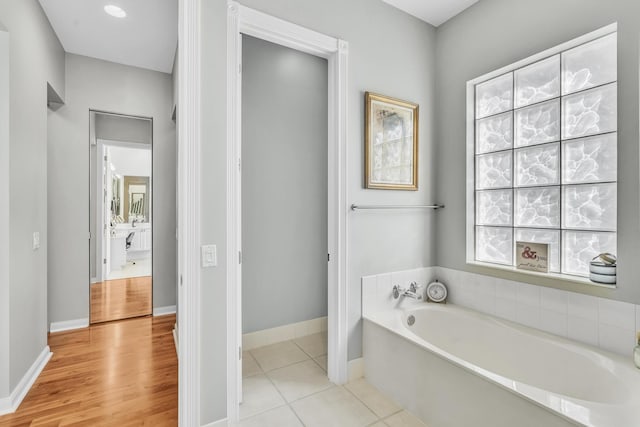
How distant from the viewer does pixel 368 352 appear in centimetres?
223

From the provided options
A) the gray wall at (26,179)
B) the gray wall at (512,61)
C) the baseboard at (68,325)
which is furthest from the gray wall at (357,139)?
the baseboard at (68,325)

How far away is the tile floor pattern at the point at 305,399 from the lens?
5.88 feet

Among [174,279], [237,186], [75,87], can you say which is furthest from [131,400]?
[75,87]

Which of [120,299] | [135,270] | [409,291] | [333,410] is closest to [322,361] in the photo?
[333,410]

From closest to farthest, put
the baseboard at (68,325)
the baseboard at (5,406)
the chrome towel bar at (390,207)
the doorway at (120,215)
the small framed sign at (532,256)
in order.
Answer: the baseboard at (5,406) < the small framed sign at (532,256) < the chrome towel bar at (390,207) < the baseboard at (68,325) < the doorway at (120,215)

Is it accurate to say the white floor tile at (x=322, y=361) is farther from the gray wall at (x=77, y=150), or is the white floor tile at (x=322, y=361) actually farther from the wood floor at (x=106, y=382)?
the gray wall at (x=77, y=150)

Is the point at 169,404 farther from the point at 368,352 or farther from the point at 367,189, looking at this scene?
the point at 367,189

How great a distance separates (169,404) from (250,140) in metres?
2.04

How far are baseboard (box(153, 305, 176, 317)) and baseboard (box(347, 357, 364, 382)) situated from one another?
96.2 inches

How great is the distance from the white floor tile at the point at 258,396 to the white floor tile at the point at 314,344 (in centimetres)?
54

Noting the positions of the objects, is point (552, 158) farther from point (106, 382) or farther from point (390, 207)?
point (106, 382)

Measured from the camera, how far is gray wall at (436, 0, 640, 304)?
1613 mm

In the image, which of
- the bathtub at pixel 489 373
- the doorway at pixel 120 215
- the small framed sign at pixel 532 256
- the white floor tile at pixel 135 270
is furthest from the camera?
the white floor tile at pixel 135 270

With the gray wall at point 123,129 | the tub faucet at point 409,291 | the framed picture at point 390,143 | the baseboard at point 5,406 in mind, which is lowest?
the baseboard at point 5,406
